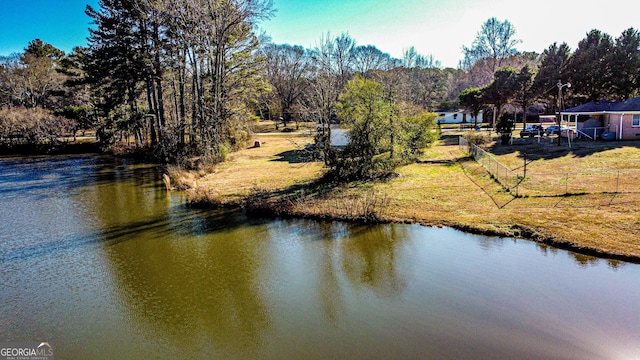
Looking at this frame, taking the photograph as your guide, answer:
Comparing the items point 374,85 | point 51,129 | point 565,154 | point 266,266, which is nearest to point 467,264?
point 266,266

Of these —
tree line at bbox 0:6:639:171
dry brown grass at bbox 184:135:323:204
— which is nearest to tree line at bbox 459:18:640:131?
tree line at bbox 0:6:639:171

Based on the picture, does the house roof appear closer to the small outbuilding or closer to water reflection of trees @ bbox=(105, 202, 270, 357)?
the small outbuilding

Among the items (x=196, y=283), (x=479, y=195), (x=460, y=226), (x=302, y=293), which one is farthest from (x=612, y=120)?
(x=196, y=283)

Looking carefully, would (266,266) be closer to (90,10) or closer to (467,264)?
(467,264)

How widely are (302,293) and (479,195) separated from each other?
11629mm

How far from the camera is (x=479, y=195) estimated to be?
1967 cm

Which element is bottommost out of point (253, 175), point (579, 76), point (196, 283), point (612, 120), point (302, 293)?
point (302, 293)

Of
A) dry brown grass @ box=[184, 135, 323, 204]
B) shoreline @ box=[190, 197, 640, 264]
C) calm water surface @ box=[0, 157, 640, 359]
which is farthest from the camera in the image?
dry brown grass @ box=[184, 135, 323, 204]

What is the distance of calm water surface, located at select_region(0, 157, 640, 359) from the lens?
30.4 feet

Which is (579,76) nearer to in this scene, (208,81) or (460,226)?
(460,226)

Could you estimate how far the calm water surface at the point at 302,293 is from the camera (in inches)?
364

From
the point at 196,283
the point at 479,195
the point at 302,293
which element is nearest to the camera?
the point at 302,293

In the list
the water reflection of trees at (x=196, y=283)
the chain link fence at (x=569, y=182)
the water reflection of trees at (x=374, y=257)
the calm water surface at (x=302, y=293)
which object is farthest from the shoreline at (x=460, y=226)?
the chain link fence at (x=569, y=182)

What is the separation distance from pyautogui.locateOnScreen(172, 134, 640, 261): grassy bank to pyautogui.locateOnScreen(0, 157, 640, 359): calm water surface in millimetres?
1049
